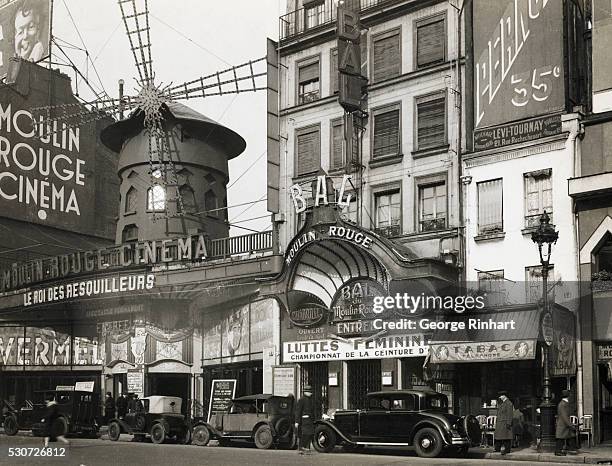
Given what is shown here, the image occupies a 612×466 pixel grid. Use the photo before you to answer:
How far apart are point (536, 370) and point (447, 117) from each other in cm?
851

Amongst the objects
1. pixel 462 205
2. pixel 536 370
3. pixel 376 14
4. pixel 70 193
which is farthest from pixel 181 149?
pixel 536 370

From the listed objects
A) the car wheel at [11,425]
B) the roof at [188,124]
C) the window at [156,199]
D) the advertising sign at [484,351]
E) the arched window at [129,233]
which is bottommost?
the car wheel at [11,425]

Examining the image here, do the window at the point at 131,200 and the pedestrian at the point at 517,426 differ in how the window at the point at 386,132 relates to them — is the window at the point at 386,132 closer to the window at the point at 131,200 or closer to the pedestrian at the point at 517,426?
the pedestrian at the point at 517,426

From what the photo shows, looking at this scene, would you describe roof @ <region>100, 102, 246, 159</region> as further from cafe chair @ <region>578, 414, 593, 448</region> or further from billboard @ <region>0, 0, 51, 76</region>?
cafe chair @ <region>578, 414, 593, 448</region>

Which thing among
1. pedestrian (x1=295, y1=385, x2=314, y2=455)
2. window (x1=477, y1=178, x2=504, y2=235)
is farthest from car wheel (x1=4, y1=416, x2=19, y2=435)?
window (x1=477, y1=178, x2=504, y2=235)

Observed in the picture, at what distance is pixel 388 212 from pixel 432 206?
73.0 inches

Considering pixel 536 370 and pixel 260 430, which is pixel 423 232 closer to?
pixel 536 370

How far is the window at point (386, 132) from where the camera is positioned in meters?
31.8

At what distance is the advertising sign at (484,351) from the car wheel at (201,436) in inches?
272

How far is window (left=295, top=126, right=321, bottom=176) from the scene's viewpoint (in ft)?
111

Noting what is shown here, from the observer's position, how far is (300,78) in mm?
35000

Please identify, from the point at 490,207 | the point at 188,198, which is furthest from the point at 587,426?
the point at 188,198

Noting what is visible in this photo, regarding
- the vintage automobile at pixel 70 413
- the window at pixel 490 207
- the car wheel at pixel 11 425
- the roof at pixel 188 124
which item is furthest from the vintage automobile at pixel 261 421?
the roof at pixel 188 124

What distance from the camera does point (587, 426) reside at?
2550 centimetres
